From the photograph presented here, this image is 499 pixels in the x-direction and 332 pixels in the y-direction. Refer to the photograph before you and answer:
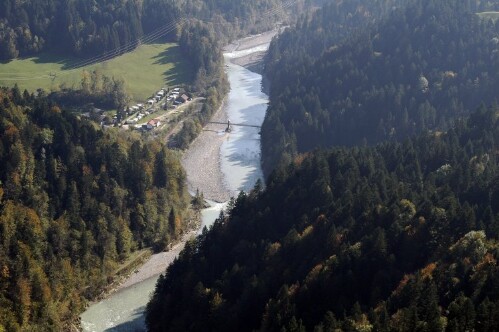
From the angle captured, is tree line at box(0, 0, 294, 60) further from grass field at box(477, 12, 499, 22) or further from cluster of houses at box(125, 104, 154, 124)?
grass field at box(477, 12, 499, 22)

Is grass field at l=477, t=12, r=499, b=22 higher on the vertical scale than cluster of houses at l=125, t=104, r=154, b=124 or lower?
higher

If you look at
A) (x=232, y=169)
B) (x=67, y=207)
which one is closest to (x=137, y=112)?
(x=232, y=169)

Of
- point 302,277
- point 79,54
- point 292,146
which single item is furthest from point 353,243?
point 79,54

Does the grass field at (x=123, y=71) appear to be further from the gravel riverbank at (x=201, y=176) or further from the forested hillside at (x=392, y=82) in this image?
the forested hillside at (x=392, y=82)

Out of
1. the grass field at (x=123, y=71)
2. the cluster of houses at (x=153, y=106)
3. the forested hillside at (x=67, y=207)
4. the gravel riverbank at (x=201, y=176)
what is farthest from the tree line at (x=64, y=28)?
the forested hillside at (x=67, y=207)

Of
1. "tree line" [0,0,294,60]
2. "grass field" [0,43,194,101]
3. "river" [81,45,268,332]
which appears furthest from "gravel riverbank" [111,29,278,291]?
"tree line" [0,0,294,60]

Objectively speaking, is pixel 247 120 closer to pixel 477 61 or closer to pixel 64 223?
pixel 477 61
